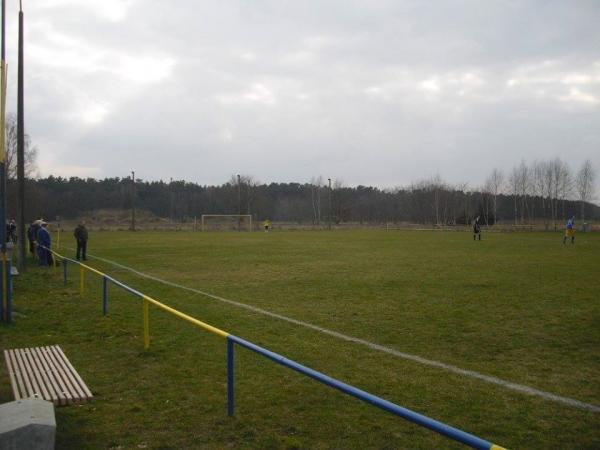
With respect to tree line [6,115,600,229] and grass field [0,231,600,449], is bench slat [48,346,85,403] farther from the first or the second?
tree line [6,115,600,229]

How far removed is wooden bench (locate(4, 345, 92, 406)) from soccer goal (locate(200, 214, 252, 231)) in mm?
60180

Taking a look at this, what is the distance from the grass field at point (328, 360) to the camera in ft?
14.1

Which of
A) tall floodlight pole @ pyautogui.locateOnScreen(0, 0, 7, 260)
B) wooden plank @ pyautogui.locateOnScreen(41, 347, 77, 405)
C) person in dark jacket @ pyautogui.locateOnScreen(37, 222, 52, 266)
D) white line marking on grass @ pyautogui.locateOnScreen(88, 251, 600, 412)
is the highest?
tall floodlight pole @ pyautogui.locateOnScreen(0, 0, 7, 260)

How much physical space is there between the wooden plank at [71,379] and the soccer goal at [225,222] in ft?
197

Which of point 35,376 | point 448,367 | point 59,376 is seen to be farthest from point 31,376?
point 448,367

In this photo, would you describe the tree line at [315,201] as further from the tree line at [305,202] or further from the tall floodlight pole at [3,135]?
the tall floodlight pole at [3,135]

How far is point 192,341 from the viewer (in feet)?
24.4

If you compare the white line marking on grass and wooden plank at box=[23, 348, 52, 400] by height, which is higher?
wooden plank at box=[23, 348, 52, 400]

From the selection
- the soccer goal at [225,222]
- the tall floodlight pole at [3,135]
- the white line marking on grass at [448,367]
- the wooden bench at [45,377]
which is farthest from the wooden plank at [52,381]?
the soccer goal at [225,222]

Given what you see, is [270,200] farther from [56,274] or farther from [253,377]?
[253,377]

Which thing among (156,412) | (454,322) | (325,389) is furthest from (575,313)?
(156,412)

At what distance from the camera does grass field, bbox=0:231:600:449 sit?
14.1 feet

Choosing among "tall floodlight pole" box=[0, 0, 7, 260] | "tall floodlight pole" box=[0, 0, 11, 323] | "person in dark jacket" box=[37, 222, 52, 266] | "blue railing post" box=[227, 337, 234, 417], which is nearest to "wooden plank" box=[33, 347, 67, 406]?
"blue railing post" box=[227, 337, 234, 417]

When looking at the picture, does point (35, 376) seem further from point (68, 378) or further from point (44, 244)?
point (44, 244)
